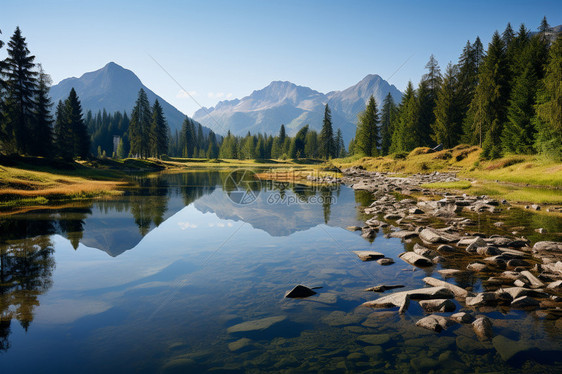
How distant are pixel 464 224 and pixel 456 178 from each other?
26.7 meters

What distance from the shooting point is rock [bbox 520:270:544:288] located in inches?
324

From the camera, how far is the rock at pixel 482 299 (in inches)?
292

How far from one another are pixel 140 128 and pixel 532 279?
9206 centimetres

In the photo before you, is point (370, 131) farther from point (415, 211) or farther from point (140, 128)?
point (140, 128)

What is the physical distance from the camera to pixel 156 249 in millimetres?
13555

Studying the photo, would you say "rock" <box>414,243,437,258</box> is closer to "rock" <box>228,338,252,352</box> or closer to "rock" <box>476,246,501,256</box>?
"rock" <box>476,246,501,256</box>

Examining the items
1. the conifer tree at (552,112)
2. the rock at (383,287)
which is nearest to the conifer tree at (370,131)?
the conifer tree at (552,112)

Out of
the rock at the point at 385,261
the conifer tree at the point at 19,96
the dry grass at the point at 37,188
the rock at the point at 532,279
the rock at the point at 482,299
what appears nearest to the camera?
the rock at the point at 482,299

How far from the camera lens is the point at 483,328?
6.22 metres

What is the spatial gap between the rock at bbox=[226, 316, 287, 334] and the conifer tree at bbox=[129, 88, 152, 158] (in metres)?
88.6

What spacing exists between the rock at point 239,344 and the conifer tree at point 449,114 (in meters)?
62.6

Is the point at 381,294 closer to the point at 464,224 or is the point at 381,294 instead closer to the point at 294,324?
the point at 294,324

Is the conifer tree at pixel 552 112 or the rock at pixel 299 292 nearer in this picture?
the rock at pixel 299 292

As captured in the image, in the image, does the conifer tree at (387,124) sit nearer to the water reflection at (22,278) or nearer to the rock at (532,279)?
the rock at (532,279)
